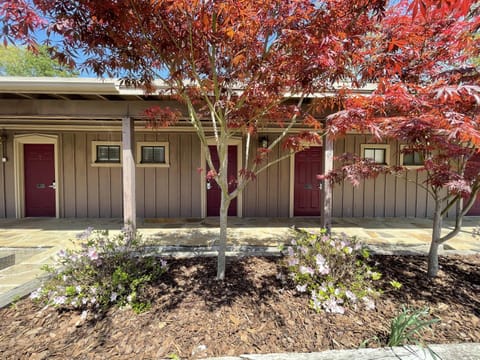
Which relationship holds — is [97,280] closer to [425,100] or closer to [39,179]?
[425,100]

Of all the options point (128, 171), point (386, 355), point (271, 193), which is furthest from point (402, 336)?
point (271, 193)

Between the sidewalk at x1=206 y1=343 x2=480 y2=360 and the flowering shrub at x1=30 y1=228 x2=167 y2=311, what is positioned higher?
the flowering shrub at x1=30 y1=228 x2=167 y2=311

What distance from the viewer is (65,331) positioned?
1.90 m

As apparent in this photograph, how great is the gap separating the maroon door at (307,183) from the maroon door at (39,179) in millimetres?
6013

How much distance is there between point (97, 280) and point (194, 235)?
2235mm

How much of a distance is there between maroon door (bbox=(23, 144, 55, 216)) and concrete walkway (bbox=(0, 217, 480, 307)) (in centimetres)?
35

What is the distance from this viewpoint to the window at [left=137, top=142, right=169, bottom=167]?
19.3ft

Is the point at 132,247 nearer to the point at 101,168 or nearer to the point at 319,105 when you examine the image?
the point at 319,105

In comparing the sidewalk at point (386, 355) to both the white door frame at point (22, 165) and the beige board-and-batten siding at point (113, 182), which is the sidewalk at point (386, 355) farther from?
the white door frame at point (22, 165)

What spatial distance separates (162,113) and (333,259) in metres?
2.58

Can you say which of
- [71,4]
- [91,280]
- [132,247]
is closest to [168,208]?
[132,247]

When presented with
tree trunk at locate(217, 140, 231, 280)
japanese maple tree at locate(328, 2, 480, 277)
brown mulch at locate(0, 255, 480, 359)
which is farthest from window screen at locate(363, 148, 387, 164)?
tree trunk at locate(217, 140, 231, 280)

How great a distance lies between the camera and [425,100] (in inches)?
86.4

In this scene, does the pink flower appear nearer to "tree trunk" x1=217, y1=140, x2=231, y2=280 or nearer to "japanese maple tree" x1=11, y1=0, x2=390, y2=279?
"tree trunk" x1=217, y1=140, x2=231, y2=280
